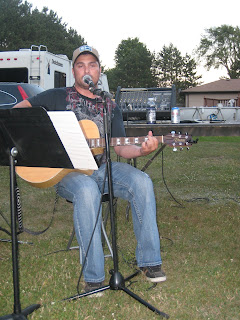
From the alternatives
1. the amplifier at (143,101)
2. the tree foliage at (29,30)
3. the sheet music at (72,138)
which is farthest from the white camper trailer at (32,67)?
the tree foliage at (29,30)

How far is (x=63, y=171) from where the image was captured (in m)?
2.96

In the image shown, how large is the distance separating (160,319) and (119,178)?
1091mm

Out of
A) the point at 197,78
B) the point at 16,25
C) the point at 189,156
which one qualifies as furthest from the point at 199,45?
the point at 189,156

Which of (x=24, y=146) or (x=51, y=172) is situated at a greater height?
(x=24, y=146)

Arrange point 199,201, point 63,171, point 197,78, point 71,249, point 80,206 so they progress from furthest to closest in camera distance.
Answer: point 197,78
point 199,201
point 71,249
point 63,171
point 80,206

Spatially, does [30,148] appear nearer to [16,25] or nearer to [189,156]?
[189,156]

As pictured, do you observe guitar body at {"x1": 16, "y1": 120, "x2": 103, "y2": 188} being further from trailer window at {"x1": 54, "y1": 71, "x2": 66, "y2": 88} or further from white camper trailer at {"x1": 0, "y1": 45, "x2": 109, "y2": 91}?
trailer window at {"x1": 54, "y1": 71, "x2": 66, "y2": 88}

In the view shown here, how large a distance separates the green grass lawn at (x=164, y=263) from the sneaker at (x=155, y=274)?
55 mm

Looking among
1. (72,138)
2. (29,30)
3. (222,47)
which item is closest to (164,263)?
(72,138)

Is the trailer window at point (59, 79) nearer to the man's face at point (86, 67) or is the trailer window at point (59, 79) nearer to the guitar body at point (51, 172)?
the man's face at point (86, 67)

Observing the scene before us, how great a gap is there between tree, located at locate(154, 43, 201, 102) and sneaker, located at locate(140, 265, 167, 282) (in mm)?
64054

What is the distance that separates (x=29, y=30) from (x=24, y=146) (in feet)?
127

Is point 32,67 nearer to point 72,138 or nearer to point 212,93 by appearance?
point 72,138

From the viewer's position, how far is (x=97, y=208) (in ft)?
9.27
